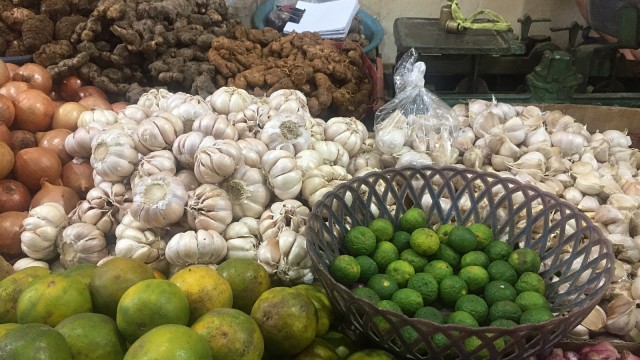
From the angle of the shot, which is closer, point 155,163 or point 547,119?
point 155,163

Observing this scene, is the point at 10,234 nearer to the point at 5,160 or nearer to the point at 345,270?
the point at 5,160

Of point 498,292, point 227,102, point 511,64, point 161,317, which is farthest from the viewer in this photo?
point 511,64

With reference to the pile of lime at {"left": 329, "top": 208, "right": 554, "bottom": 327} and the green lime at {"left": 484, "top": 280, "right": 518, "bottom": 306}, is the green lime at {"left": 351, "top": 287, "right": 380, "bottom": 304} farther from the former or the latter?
the green lime at {"left": 484, "top": 280, "right": 518, "bottom": 306}

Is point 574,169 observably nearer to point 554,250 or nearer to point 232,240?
point 554,250

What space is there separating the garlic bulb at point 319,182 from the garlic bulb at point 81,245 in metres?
0.70

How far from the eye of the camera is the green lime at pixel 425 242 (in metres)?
1.62

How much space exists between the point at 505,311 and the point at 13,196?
1783 millimetres

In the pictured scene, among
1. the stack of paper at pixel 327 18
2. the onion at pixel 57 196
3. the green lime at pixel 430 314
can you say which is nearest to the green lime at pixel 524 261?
the green lime at pixel 430 314

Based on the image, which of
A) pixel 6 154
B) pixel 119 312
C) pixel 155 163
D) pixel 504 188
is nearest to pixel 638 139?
pixel 504 188

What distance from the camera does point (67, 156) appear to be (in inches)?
89.8

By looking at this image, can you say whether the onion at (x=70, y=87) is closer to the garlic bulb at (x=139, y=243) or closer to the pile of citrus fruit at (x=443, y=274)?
the garlic bulb at (x=139, y=243)

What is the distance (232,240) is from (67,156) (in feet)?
3.15

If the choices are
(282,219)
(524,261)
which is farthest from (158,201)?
(524,261)

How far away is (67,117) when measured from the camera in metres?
2.46
